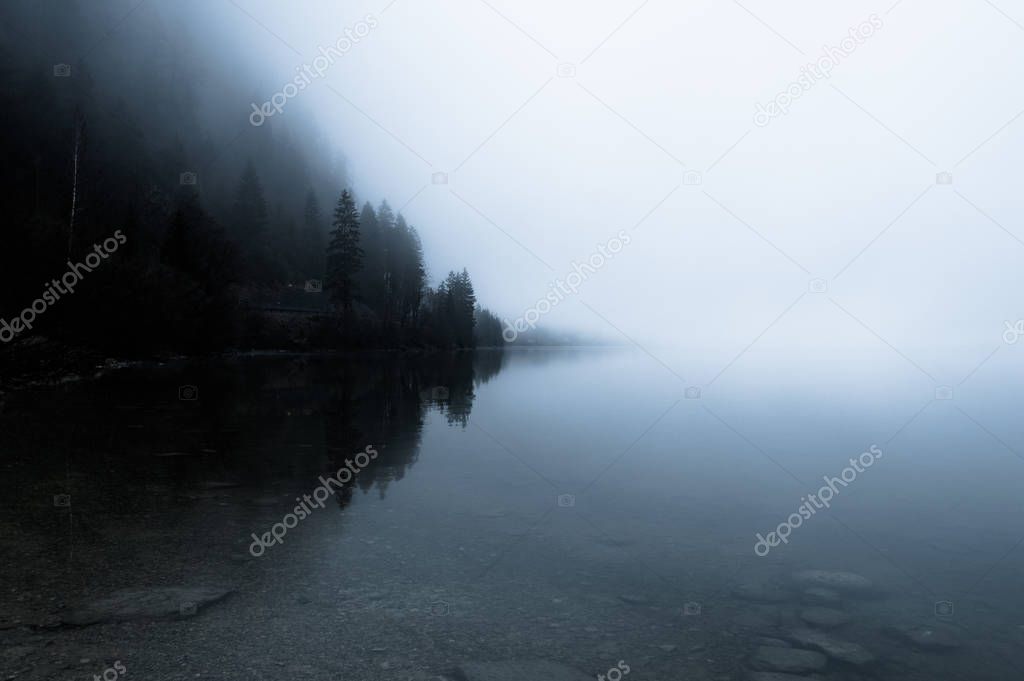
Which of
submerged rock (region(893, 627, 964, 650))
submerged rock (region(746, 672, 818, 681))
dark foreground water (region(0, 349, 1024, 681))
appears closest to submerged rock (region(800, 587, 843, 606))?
dark foreground water (region(0, 349, 1024, 681))

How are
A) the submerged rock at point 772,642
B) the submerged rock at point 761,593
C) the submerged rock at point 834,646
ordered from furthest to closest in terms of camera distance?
the submerged rock at point 761,593
the submerged rock at point 772,642
the submerged rock at point 834,646

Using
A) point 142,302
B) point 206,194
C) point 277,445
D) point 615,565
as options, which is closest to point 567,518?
point 615,565

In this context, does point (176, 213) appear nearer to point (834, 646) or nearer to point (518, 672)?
Answer: point (518, 672)

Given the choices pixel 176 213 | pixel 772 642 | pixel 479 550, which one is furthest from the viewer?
pixel 176 213

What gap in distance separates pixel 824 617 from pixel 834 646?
0.79 m

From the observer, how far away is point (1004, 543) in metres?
10.7

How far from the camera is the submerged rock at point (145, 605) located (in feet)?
19.9

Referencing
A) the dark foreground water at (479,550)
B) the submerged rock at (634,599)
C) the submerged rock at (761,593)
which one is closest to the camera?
the dark foreground water at (479,550)

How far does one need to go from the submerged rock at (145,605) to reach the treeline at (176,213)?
3095cm

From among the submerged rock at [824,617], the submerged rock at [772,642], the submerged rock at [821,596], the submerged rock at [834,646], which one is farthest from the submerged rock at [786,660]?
the submerged rock at [821,596]

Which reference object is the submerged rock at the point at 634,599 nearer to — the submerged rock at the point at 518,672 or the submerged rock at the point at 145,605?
the submerged rock at the point at 518,672

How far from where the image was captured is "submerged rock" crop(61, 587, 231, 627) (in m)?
6.06

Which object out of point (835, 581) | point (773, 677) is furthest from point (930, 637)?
point (773, 677)

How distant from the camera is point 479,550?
891 centimetres
